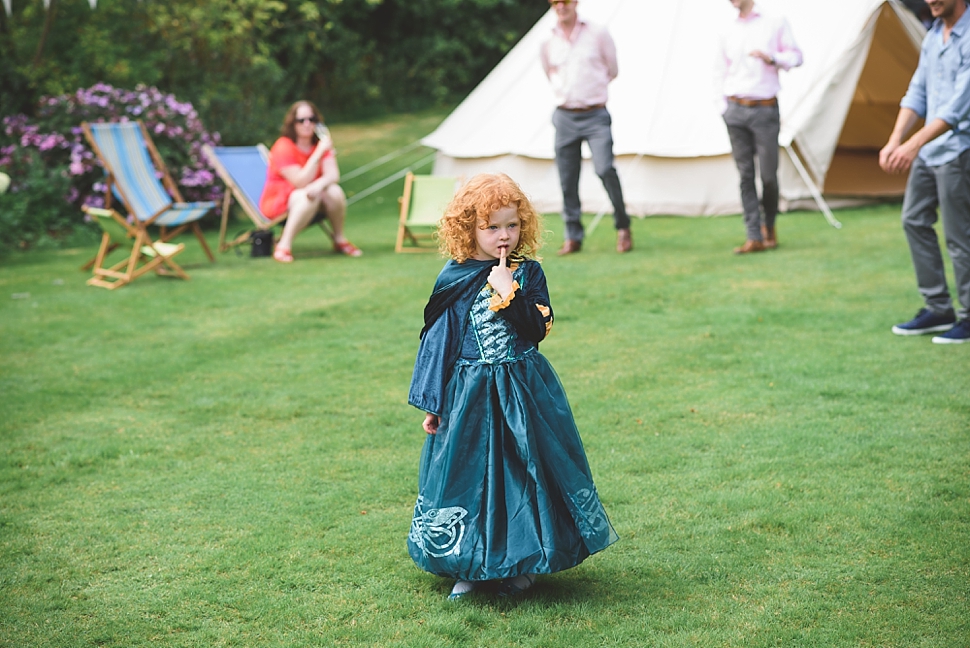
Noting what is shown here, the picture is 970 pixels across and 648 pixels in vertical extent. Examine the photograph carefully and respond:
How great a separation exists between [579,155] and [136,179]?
11.9ft

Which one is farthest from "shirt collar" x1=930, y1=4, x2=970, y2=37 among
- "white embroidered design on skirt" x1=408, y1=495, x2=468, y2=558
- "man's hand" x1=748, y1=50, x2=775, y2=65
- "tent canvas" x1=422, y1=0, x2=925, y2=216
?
"tent canvas" x1=422, y1=0, x2=925, y2=216

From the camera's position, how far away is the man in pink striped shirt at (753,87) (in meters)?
7.88

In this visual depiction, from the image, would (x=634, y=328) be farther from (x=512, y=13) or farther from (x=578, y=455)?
(x=512, y=13)

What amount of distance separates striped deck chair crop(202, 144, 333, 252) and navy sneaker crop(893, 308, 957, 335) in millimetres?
5186

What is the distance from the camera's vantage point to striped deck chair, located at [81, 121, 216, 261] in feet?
27.2

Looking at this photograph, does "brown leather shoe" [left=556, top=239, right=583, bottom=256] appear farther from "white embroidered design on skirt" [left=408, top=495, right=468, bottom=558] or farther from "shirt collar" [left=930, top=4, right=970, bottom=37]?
"white embroidered design on skirt" [left=408, top=495, right=468, bottom=558]

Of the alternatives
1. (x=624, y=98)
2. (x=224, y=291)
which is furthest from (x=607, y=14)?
(x=224, y=291)

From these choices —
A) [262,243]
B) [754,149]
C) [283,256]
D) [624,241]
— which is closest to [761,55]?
[754,149]

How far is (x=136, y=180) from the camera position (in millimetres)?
8695

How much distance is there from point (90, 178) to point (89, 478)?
7.83 m

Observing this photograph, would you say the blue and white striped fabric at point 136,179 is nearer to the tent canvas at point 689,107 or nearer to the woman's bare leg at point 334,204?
the woman's bare leg at point 334,204

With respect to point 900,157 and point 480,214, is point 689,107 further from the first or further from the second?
point 480,214

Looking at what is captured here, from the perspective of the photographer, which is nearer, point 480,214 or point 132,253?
point 480,214

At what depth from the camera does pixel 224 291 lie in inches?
305
